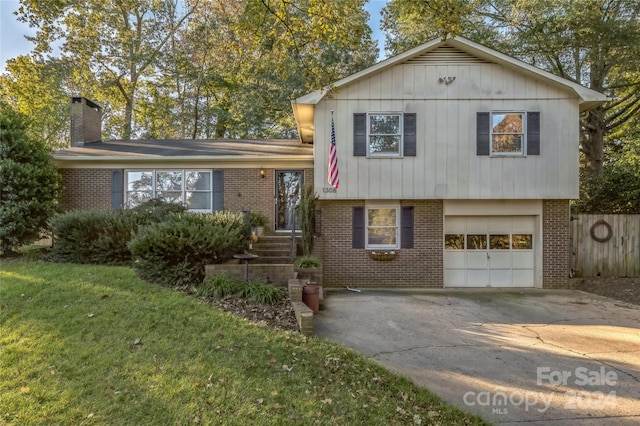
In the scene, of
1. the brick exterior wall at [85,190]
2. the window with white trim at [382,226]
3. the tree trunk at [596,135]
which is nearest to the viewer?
the window with white trim at [382,226]

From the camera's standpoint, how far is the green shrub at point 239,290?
20.9ft

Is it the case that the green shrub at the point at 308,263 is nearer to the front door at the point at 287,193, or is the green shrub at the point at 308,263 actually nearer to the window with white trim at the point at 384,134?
the front door at the point at 287,193

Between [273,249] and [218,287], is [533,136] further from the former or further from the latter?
[218,287]

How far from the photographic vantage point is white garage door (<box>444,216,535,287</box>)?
10227mm

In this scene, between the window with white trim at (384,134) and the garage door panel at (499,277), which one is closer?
the window with white trim at (384,134)

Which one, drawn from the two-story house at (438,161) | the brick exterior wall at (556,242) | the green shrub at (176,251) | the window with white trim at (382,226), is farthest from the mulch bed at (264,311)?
the brick exterior wall at (556,242)

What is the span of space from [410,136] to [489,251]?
159 inches

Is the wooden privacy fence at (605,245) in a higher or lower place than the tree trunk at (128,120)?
lower

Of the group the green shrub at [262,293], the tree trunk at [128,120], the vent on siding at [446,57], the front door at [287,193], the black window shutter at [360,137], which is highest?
the tree trunk at [128,120]

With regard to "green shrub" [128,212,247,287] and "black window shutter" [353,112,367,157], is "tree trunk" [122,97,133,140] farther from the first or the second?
"black window shutter" [353,112,367,157]

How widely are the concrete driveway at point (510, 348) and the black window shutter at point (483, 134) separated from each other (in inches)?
159

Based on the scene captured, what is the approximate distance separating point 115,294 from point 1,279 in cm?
251

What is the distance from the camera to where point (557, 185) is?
9.73 metres

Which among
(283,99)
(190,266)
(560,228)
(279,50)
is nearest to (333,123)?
(279,50)
